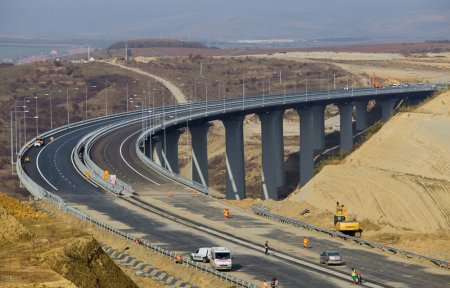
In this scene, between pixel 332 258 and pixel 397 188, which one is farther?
pixel 397 188

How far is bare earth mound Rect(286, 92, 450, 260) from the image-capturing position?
9162 cm

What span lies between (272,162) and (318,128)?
62.6 ft

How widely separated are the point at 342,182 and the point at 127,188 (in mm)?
20413

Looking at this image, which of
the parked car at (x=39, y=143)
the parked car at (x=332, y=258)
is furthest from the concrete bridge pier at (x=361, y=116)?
the parked car at (x=332, y=258)

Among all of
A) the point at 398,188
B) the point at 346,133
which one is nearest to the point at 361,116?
the point at 346,133

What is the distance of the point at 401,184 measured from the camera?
99625mm

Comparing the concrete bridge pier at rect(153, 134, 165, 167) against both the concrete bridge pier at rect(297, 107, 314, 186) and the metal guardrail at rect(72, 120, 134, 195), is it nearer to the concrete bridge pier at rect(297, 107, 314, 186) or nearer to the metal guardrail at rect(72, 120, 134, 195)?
the metal guardrail at rect(72, 120, 134, 195)

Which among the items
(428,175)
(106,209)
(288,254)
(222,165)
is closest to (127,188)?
(106,209)

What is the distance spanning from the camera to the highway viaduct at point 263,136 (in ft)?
508

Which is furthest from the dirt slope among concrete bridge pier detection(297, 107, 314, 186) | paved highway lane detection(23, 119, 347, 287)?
concrete bridge pier detection(297, 107, 314, 186)

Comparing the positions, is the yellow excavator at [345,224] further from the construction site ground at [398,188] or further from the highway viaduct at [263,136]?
the highway viaduct at [263,136]

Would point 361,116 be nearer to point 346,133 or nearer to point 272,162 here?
point 346,133

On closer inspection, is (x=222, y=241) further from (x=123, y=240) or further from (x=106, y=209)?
(x=106, y=209)

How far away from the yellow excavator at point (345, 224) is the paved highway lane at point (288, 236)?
1824 millimetres
